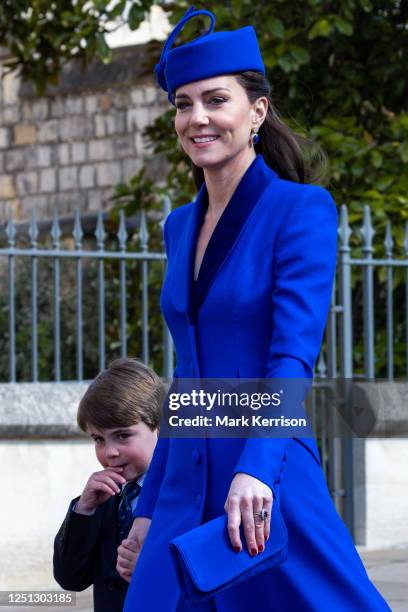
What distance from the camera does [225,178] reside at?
9.39 feet

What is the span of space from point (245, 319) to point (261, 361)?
0.27 ft

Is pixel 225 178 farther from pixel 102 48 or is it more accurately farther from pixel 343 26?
pixel 102 48

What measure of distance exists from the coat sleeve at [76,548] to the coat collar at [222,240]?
26.0 inches

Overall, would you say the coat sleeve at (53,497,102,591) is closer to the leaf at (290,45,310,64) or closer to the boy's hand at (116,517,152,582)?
the boy's hand at (116,517,152,582)

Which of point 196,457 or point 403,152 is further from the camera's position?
point 403,152

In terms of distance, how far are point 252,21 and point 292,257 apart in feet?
20.0

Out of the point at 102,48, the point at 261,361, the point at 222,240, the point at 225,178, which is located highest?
the point at 102,48

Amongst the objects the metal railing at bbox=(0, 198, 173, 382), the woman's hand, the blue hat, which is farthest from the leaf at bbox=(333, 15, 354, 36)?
the woman's hand

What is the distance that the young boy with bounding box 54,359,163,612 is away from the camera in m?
3.25

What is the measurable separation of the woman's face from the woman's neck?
0.8 inches

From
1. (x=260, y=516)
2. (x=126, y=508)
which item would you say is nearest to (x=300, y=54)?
(x=126, y=508)

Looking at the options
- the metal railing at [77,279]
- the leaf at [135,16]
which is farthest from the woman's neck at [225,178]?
the leaf at [135,16]

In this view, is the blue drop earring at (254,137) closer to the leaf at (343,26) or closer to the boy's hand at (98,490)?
the boy's hand at (98,490)

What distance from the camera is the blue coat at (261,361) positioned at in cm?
260
